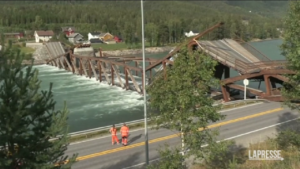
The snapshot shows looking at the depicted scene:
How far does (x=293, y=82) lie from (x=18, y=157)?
39.1 ft

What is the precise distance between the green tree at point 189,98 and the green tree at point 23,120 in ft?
14.0

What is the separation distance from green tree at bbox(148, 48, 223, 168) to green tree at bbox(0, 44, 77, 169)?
14.0 feet

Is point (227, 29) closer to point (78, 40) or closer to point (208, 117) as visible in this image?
point (78, 40)

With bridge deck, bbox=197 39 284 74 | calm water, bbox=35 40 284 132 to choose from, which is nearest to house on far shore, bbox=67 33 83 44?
calm water, bbox=35 40 284 132

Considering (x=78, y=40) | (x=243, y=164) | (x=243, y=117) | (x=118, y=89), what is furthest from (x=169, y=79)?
(x=78, y=40)

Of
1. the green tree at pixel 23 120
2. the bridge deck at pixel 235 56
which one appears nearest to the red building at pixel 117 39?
the bridge deck at pixel 235 56

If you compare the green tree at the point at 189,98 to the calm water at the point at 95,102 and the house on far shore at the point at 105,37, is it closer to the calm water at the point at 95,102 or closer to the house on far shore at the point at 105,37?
the calm water at the point at 95,102

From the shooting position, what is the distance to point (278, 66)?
1378 inches

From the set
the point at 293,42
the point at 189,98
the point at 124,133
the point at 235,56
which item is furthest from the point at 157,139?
the point at 235,56

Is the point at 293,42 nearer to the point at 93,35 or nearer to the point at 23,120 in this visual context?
the point at 23,120

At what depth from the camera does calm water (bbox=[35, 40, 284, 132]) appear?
1433 inches

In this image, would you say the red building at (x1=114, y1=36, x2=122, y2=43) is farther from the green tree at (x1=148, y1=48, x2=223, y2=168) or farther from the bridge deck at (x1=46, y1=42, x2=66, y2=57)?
the green tree at (x1=148, y1=48, x2=223, y2=168)

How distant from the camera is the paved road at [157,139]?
711 inches

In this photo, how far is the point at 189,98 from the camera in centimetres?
1254
